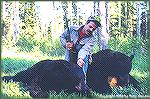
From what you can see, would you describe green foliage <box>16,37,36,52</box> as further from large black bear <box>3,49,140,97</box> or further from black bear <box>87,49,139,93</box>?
black bear <box>87,49,139,93</box>

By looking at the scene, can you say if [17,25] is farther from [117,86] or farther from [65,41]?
[117,86]

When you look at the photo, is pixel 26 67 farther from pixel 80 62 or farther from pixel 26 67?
pixel 80 62

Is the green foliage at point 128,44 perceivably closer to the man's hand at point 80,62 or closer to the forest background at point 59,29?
the forest background at point 59,29

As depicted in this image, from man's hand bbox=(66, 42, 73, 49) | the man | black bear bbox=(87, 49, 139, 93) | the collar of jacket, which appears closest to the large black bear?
black bear bbox=(87, 49, 139, 93)

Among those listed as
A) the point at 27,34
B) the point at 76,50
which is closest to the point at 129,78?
the point at 76,50

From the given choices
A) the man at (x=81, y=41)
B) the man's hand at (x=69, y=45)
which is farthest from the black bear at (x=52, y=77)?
the man's hand at (x=69, y=45)

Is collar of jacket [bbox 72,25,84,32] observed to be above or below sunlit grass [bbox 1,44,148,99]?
above
